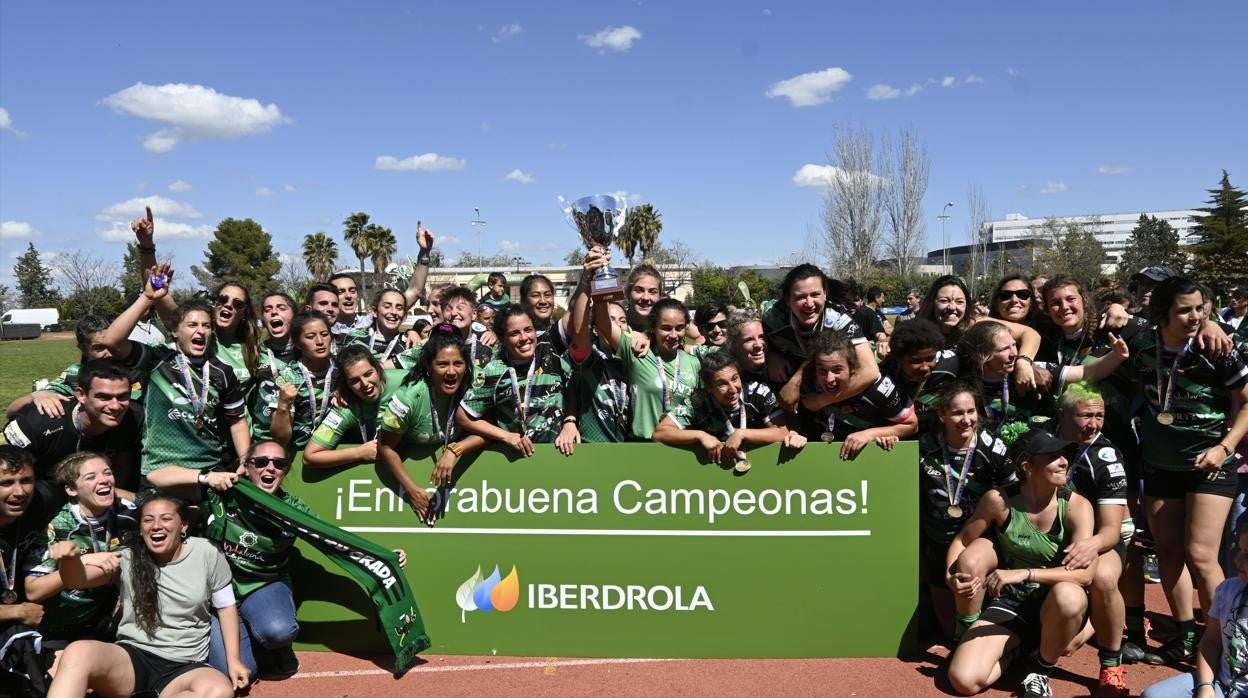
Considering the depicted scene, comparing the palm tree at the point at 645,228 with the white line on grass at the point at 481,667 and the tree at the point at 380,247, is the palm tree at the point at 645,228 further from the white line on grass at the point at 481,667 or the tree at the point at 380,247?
the white line on grass at the point at 481,667

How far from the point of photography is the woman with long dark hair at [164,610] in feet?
12.6

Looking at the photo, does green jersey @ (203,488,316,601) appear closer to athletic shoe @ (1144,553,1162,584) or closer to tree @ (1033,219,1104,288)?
athletic shoe @ (1144,553,1162,584)

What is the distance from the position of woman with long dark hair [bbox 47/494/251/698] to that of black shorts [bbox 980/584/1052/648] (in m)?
3.84

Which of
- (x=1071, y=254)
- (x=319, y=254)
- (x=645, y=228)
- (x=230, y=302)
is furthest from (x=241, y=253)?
(x=230, y=302)

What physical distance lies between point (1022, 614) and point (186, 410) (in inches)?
182

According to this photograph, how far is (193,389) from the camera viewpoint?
4.60 m

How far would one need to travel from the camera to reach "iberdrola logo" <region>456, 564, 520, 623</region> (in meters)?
4.66

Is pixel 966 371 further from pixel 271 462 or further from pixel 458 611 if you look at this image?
pixel 271 462

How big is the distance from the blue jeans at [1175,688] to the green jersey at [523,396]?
3129 mm

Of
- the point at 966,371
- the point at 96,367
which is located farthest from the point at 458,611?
the point at 966,371

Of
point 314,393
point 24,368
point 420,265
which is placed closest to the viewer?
point 314,393

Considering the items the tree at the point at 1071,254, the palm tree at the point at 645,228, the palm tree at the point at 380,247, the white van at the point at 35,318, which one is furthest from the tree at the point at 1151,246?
the white van at the point at 35,318

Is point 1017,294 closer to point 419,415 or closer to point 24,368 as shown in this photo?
point 419,415

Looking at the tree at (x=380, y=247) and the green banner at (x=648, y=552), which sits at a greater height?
the tree at (x=380, y=247)
